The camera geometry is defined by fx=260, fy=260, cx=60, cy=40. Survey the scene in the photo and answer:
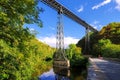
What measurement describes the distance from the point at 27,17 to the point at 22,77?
96.9 inches

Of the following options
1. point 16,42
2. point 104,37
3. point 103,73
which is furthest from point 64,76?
point 104,37

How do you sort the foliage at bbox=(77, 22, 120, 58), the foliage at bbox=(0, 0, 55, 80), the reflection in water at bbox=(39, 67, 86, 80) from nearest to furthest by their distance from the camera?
1. the foliage at bbox=(0, 0, 55, 80)
2. the reflection in water at bbox=(39, 67, 86, 80)
3. the foliage at bbox=(77, 22, 120, 58)

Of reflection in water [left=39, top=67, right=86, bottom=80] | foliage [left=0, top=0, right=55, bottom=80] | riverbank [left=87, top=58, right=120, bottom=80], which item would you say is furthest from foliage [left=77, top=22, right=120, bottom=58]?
foliage [left=0, top=0, right=55, bottom=80]

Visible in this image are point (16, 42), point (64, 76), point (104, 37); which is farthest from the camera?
point (104, 37)

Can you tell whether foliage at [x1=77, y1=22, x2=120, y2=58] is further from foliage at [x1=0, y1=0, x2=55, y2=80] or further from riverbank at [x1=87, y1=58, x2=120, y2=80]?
foliage at [x1=0, y1=0, x2=55, y2=80]

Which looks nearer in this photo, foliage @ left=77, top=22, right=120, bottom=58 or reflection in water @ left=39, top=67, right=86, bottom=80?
reflection in water @ left=39, top=67, right=86, bottom=80

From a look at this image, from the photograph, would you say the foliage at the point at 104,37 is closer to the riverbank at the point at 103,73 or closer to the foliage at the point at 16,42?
the riverbank at the point at 103,73

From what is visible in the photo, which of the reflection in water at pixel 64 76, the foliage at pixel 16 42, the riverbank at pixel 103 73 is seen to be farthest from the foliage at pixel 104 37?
the foliage at pixel 16 42

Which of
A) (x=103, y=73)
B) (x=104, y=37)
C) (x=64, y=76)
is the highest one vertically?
(x=104, y=37)

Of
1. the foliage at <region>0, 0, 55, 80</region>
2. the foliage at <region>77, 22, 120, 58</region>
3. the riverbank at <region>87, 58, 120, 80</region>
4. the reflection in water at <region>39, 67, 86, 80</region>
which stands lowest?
the reflection in water at <region>39, 67, 86, 80</region>

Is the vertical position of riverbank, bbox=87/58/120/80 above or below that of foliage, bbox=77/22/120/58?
below

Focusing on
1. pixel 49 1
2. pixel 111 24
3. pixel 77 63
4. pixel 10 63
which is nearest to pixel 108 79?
pixel 10 63

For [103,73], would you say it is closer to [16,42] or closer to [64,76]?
[16,42]

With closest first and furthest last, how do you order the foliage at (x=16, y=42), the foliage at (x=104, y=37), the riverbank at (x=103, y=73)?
the foliage at (x=16, y=42) < the riverbank at (x=103, y=73) < the foliage at (x=104, y=37)
